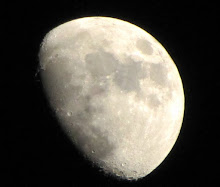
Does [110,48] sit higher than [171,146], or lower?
higher

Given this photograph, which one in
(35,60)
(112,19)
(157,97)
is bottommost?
(157,97)

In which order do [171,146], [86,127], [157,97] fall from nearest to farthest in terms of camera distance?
[86,127], [157,97], [171,146]

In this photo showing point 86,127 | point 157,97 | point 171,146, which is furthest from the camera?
point 171,146

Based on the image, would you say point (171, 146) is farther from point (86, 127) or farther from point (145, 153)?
point (86, 127)

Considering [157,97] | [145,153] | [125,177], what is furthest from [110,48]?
[125,177]

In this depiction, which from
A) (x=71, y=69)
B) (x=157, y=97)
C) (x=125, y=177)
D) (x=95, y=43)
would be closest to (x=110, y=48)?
(x=95, y=43)

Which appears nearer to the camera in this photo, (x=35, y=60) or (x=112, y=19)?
(x=35, y=60)

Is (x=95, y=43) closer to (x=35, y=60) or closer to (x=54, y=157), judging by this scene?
Result: (x=35, y=60)
